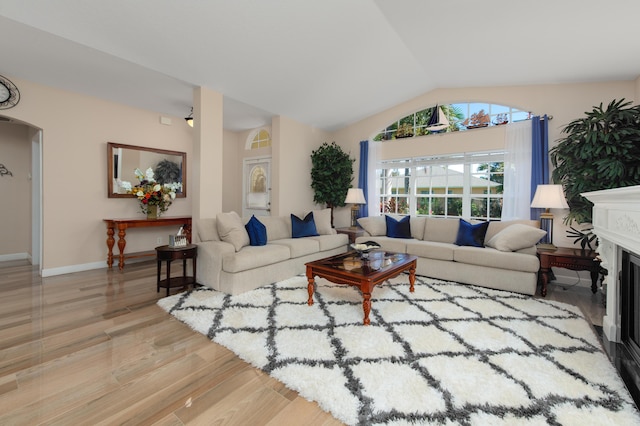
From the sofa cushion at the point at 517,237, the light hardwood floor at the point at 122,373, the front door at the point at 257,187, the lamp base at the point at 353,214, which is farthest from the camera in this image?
the front door at the point at 257,187

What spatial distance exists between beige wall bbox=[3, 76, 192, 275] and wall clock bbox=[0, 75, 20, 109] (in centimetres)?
5

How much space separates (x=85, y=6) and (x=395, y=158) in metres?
4.77

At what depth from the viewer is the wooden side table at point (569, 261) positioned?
10.3ft

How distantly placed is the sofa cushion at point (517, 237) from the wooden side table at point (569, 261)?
175 millimetres

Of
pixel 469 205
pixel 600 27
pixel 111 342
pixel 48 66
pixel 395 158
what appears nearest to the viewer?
pixel 111 342

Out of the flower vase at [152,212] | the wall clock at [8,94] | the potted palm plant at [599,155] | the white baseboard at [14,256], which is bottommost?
the white baseboard at [14,256]

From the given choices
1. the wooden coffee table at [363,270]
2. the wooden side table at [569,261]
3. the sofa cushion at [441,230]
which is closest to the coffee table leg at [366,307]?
the wooden coffee table at [363,270]

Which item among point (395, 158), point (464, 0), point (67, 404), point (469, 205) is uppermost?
point (464, 0)

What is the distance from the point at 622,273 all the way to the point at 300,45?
3.75 meters

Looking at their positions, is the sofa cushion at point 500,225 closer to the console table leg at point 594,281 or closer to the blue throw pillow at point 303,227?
the console table leg at point 594,281

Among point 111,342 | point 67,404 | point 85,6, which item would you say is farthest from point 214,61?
point 67,404

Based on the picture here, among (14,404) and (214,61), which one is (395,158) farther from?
(14,404)

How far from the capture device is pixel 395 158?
5551 millimetres

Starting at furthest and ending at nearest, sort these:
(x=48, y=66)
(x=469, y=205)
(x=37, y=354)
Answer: (x=469, y=205), (x=48, y=66), (x=37, y=354)
